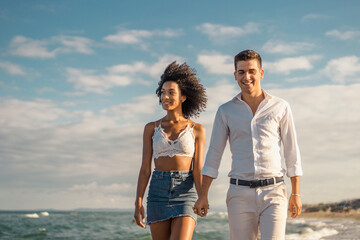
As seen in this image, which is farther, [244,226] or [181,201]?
[181,201]

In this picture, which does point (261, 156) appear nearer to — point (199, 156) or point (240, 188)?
point (240, 188)

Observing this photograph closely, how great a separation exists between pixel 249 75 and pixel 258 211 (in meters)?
1.20

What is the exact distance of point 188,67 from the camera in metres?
5.37

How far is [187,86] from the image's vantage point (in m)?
5.27

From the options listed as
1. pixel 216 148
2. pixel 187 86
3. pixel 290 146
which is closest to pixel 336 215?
pixel 187 86

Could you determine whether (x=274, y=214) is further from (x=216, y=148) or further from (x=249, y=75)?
(x=249, y=75)

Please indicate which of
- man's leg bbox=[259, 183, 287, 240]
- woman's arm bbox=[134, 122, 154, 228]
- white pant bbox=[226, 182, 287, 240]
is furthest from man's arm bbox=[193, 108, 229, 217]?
woman's arm bbox=[134, 122, 154, 228]

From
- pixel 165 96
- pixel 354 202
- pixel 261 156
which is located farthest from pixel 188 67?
pixel 354 202

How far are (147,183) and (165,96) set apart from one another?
3.21ft

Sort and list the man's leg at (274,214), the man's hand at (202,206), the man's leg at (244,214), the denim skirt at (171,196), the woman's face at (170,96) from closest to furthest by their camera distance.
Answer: the man's leg at (274,214), the man's leg at (244,214), the man's hand at (202,206), the denim skirt at (171,196), the woman's face at (170,96)

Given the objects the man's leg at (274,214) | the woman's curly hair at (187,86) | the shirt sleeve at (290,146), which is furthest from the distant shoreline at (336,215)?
the man's leg at (274,214)

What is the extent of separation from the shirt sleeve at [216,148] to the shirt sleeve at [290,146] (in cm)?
51

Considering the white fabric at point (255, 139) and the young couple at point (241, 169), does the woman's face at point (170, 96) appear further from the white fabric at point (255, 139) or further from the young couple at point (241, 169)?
the white fabric at point (255, 139)

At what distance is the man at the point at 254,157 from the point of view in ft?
12.5
